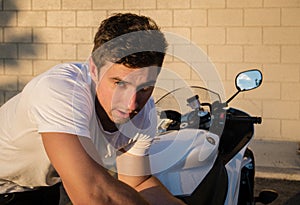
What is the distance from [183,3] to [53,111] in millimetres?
5580

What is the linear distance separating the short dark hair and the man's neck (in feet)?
0.56

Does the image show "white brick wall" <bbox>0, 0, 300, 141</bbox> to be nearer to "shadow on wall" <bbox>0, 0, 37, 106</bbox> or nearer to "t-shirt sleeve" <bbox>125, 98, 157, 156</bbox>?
"shadow on wall" <bbox>0, 0, 37, 106</bbox>

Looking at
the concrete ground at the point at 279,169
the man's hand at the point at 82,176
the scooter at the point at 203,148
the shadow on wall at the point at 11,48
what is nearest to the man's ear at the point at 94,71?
the man's hand at the point at 82,176

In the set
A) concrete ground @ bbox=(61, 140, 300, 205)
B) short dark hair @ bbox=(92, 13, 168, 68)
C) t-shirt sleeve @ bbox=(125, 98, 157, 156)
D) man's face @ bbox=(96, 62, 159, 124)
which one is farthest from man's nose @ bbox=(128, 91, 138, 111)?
concrete ground @ bbox=(61, 140, 300, 205)

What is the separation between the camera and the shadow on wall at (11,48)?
7.51m

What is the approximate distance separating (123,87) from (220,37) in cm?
529

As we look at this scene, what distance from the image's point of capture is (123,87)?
1798 millimetres

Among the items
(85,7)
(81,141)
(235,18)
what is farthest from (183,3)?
(81,141)

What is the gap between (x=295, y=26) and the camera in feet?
21.9

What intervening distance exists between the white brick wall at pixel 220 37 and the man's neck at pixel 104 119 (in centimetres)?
447

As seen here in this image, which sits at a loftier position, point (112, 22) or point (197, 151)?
point (112, 22)

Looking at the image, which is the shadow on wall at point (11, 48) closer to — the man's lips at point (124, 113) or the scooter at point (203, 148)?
the scooter at point (203, 148)

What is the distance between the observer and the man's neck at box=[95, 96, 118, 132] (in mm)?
1956

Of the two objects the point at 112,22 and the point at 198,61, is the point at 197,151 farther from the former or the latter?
the point at 198,61
